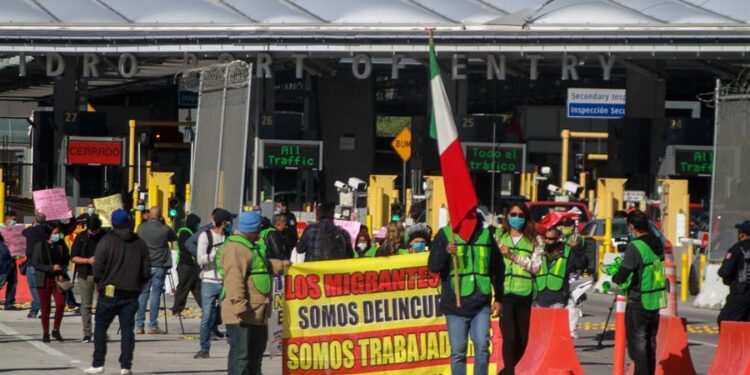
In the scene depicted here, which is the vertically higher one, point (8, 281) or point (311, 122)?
point (311, 122)

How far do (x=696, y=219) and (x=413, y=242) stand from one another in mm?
24805

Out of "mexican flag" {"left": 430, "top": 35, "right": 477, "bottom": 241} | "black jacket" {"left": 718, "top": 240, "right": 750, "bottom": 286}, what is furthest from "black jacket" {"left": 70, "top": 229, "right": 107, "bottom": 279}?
"black jacket" {"left": 718, "top": 240, "right": 750, "bottom": 286}

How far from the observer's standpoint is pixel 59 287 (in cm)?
1834

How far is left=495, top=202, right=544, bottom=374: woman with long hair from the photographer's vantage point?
13.2 metres

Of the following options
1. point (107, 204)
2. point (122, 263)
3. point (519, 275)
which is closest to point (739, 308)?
point (519, 275)

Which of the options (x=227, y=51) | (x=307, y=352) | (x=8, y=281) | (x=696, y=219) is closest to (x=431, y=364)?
(x=307, y=352)

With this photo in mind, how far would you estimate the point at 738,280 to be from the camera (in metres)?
15.7

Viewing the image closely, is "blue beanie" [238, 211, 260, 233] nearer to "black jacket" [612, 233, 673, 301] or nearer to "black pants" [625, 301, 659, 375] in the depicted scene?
"black jacket" [612, 233, 673, 301]

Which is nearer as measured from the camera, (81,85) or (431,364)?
(431,364)

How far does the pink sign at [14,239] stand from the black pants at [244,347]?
49.3 feet

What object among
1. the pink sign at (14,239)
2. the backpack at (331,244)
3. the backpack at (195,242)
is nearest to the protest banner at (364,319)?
the backpack at (195,242)

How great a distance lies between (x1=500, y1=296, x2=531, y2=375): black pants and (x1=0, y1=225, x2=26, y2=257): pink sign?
15043 mm

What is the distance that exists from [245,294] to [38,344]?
20.6 ft

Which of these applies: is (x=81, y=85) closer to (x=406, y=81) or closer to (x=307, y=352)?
(x=406, y=81)
